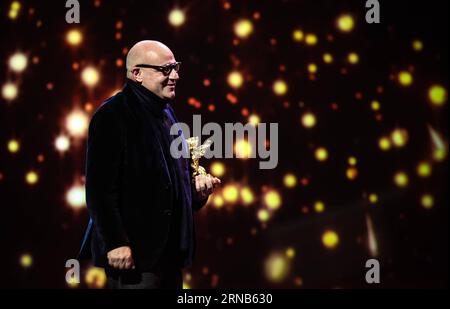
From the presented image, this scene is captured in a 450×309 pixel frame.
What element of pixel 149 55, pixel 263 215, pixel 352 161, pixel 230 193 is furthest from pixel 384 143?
pixel 149 55

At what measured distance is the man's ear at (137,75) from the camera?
1.69 metres

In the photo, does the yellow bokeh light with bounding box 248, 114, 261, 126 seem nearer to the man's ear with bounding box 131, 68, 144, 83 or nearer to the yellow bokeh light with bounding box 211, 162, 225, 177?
the yellow bokeh light with bounding box 211, 162, 225, 177

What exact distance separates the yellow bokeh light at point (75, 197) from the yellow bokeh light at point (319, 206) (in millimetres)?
1220

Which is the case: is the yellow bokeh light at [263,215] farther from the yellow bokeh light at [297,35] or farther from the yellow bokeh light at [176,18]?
the yellow bokeh light at [176,18]

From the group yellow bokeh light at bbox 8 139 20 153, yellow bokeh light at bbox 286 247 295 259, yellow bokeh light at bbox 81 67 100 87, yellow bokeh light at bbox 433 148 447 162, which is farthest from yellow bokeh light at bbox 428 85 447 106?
yellow bokeh light at bbox 8 139 20 153

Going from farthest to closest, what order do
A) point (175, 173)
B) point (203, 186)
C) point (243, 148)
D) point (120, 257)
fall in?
1. point (243, 148)
2. point (203, 186)
3. point (175, 173)
4. point (120, 257)

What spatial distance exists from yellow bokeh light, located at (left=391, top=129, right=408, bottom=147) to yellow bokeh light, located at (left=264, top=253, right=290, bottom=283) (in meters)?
0.89

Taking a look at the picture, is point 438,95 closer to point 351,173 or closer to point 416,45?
point 416,45

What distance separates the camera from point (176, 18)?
2.84m

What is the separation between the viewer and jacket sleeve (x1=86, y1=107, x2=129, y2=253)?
1499 millimetres

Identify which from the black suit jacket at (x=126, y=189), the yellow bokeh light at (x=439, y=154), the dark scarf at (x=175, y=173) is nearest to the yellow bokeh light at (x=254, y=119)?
the yellow bokeh light at (x=439, y=154)

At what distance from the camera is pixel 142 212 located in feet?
5.10

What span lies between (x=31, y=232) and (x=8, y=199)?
20 cm

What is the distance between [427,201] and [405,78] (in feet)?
2.28
